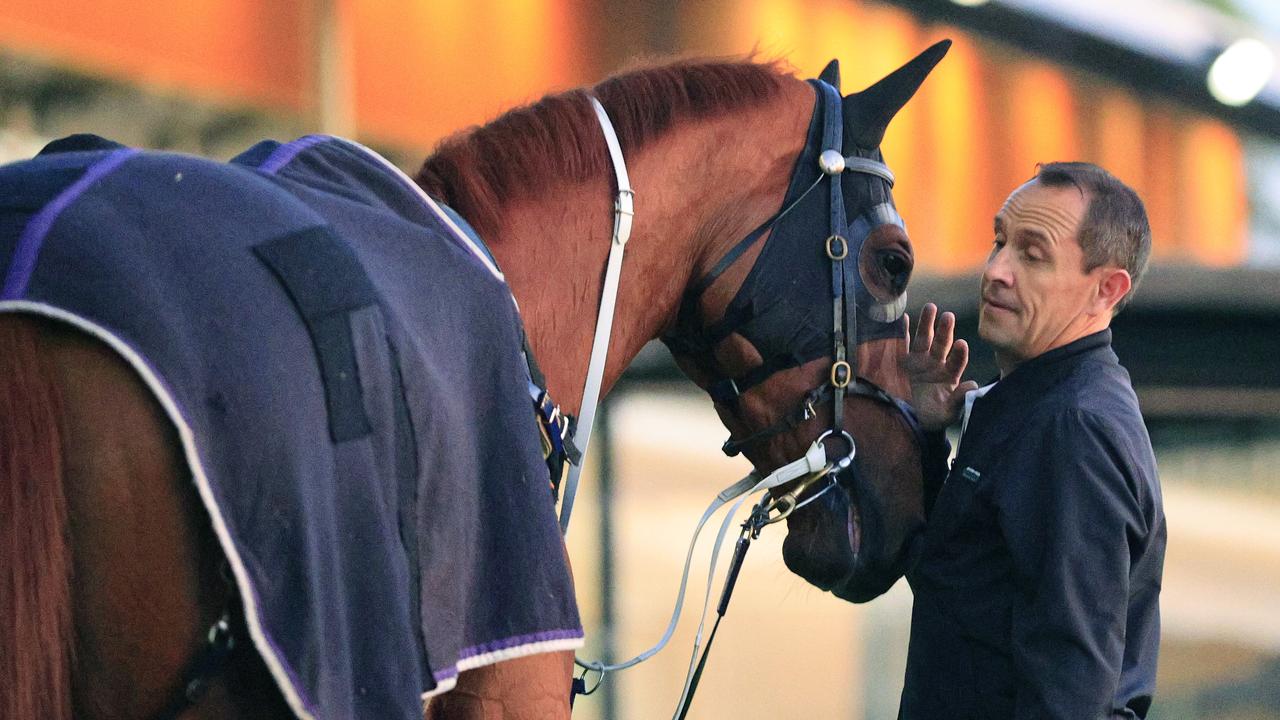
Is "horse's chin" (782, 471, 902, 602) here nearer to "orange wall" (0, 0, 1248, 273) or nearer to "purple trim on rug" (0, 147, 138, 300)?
"purple trim on rug" (0, 147, 138, 300)

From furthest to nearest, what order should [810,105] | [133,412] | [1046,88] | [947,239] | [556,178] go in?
1. [1046,88]
2. [947,239]
3. [810,105]
4. [556,178]
5. [133,412]

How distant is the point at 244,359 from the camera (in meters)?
1.33

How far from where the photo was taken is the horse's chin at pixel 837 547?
222cm

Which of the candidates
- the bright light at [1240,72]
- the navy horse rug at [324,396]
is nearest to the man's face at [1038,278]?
the navy horse rug at [324,396]

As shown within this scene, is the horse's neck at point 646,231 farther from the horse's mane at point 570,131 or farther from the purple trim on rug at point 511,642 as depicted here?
the purple trim on rug at point 511,642

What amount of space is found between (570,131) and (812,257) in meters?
0.43

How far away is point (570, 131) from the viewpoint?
6.80 ft

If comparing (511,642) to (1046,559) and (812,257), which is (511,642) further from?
(812,257)

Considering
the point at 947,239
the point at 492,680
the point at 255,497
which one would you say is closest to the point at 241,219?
the point at 255,497

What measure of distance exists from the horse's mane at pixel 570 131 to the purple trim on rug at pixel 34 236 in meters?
0.67

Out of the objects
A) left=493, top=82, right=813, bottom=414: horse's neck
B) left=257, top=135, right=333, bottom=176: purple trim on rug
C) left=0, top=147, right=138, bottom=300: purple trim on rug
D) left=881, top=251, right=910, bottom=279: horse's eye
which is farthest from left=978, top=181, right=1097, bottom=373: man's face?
left=0, top=147, right=138, bottom=300: purple trim on rug

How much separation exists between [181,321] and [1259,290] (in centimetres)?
415

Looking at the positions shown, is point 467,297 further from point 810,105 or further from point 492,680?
point 810,105

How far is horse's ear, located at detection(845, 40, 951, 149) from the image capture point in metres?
2.21
